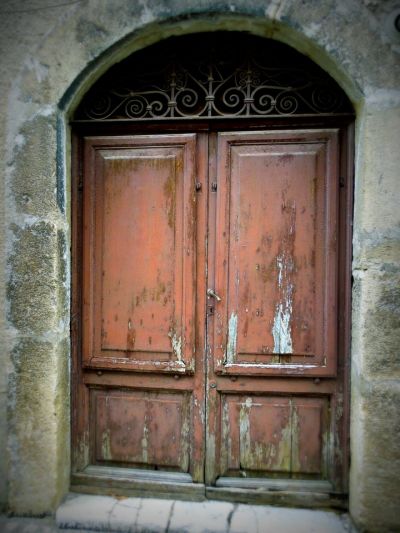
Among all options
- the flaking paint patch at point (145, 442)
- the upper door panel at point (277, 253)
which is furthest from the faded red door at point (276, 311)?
the flaking paint patch at point (145, 442)

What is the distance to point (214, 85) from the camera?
2.63 meters

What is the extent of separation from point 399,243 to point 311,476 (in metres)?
1.60

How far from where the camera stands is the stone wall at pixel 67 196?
7.49ft

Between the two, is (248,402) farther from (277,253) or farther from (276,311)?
(277,253)

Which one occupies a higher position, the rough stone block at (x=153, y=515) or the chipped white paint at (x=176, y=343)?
the chipped white paint at (x=176, y=343)

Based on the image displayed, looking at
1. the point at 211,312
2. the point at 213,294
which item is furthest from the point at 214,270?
the point at 211,312

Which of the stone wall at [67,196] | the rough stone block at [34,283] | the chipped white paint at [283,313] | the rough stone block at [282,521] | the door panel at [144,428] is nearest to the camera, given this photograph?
the stone wall at [67,196]

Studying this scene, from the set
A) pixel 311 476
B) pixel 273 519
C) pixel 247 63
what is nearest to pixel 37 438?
pixel 273 519

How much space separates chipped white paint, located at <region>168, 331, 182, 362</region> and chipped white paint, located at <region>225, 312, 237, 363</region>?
1.02 feet

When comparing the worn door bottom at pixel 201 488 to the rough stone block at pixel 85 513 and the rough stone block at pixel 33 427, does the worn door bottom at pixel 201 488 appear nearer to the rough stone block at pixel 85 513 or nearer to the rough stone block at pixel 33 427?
the rough stone block at pixel 85 513

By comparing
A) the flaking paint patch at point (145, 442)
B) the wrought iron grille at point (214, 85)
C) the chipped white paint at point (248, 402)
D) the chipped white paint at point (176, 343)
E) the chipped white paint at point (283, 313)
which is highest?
the wrought iron grille at point (214, 85)

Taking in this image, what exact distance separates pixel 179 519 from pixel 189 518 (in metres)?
0.06

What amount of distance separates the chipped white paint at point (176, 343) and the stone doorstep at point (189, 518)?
943mm

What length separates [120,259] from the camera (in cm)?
272
